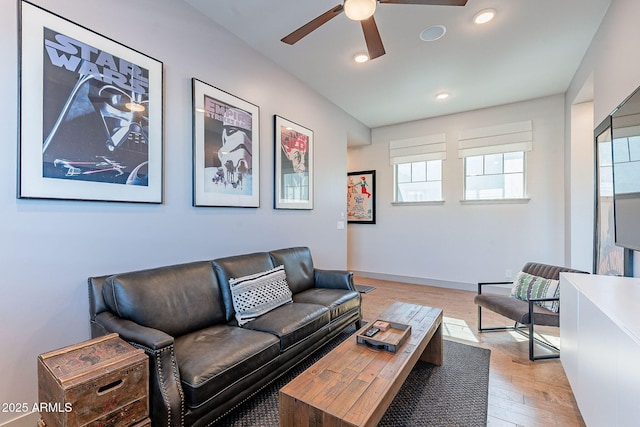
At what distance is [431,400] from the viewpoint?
184 centimetres

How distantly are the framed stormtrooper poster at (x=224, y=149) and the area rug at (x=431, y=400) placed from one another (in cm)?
156

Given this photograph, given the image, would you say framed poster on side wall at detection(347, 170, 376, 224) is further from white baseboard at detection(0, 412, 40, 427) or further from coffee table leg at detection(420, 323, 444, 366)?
white baseboard at detection(0, 412, 40, 427)

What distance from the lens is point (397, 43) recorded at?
2.76 metres

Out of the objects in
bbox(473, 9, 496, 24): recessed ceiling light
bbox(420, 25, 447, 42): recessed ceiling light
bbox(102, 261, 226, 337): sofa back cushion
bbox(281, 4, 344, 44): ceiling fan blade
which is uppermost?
bbox(420, 25, 447, 42): recessed ceiling light

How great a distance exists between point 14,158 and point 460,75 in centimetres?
406

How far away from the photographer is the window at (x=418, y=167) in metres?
4.80

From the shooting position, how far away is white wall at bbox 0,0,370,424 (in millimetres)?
1501

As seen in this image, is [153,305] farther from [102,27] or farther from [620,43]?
[620,43]

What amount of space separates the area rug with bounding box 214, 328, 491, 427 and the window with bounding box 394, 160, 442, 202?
306 centimetres

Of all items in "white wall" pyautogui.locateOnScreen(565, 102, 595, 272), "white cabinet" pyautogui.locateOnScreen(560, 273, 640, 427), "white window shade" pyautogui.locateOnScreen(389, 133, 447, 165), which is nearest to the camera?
"white cabinet" pyautogui.locateOnScreen(560, 273, 640, 427)

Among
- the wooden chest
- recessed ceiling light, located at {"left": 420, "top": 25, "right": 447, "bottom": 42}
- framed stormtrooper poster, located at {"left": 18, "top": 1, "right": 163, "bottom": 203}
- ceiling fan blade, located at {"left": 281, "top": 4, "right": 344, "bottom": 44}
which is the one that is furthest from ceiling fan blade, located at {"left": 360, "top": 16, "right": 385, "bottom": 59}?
the wooden chest

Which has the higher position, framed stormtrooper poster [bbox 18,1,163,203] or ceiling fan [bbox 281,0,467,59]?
ceiling fan [bbox 281,0,467,59]

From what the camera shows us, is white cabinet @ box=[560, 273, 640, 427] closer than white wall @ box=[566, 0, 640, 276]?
Yes

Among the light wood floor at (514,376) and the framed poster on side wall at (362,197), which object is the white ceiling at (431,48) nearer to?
the framed poster on side wall at (362,197)
